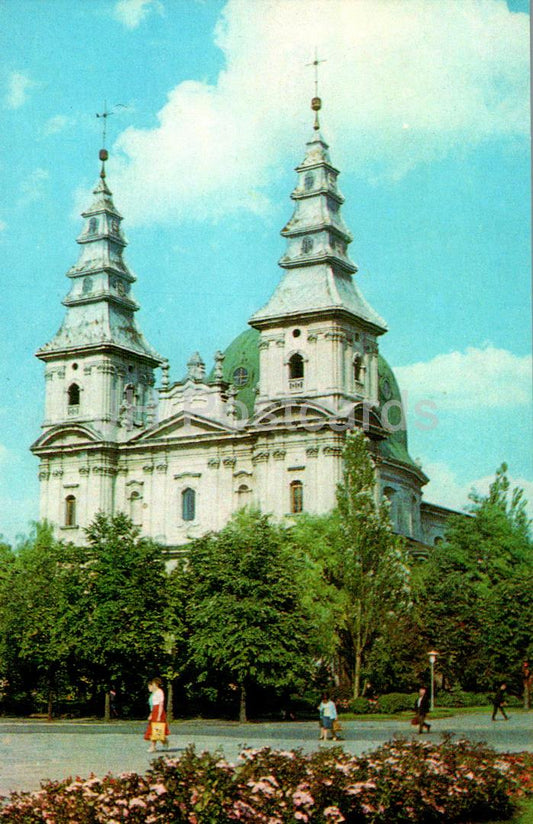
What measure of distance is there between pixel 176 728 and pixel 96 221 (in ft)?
128

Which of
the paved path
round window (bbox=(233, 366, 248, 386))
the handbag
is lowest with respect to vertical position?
the paved path

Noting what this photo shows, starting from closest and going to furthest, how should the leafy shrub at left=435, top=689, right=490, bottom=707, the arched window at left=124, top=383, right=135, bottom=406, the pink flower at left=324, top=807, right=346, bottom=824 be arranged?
the pink flower at left=324, top=807, right=346, bottom=824 < the leafy shrub at left=435, top=689, right=490, bottom=707 < the arched window at left=124, top=383, right=135, bottom=406

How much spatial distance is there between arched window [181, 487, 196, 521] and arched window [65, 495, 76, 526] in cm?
660

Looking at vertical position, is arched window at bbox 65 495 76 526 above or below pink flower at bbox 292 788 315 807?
above

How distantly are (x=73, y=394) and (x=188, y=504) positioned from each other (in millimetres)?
10088

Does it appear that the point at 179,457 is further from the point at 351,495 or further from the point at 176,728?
the point at 176,728

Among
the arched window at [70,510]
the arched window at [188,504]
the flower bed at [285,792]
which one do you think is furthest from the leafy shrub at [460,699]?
the flower bed at [285,792]

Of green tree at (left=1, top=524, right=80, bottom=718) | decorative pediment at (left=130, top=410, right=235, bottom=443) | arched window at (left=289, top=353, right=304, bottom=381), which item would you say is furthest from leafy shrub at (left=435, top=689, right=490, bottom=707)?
decorative pediment at (left=130, top=410, right=235, bottom=443)

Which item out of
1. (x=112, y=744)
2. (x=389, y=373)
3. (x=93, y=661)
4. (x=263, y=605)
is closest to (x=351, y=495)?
(x=263, y=605)

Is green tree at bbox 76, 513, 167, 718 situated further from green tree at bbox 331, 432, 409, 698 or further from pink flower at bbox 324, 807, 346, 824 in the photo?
pink flower at bbox 324, 807, 346, 824

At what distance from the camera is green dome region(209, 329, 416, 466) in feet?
235

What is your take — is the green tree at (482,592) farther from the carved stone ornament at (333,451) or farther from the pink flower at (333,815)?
the pink flower at (333,815)

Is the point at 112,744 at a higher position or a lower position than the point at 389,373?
lower

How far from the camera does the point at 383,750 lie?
64.0ft
